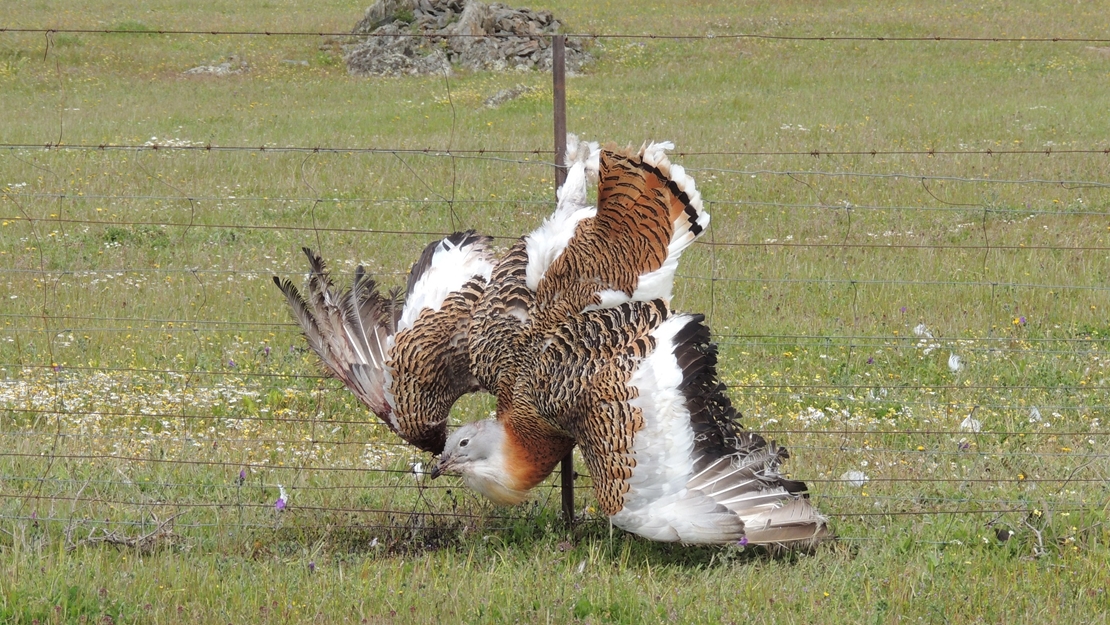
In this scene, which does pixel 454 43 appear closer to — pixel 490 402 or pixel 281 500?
pixel 490 402

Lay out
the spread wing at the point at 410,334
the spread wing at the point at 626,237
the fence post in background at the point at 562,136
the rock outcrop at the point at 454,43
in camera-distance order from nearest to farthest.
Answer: the spread wing at the point at 626,237
the spread wing at the point at 410,334
the fence post in background at the point at 562,136
the rock outcrop at the point at 454,43

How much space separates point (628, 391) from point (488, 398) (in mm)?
2093

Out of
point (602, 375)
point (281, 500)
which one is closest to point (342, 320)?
point (281, 500)

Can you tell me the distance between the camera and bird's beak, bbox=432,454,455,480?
14.5 ft

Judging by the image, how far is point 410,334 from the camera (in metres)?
4.80

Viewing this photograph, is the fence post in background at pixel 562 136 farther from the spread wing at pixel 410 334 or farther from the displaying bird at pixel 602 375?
the spread wing at pixel 410 334

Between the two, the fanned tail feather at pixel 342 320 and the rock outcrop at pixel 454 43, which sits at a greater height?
the rock outcrop at pixel 454 43

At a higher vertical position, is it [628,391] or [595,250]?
[595,250]

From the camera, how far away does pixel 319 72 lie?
21500 millimetres

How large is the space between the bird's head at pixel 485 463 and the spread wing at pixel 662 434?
0.25 meters

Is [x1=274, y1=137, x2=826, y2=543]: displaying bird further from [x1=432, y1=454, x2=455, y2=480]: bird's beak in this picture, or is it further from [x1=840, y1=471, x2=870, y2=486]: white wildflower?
[x1=840, y1=471, x2=870, y2=486]: white wildflower

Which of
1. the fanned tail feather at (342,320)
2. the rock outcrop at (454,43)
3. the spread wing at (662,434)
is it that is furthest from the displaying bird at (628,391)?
the rock outcrop at (454,43)

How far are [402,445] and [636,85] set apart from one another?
14436mm

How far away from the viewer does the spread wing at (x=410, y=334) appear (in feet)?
15.3
